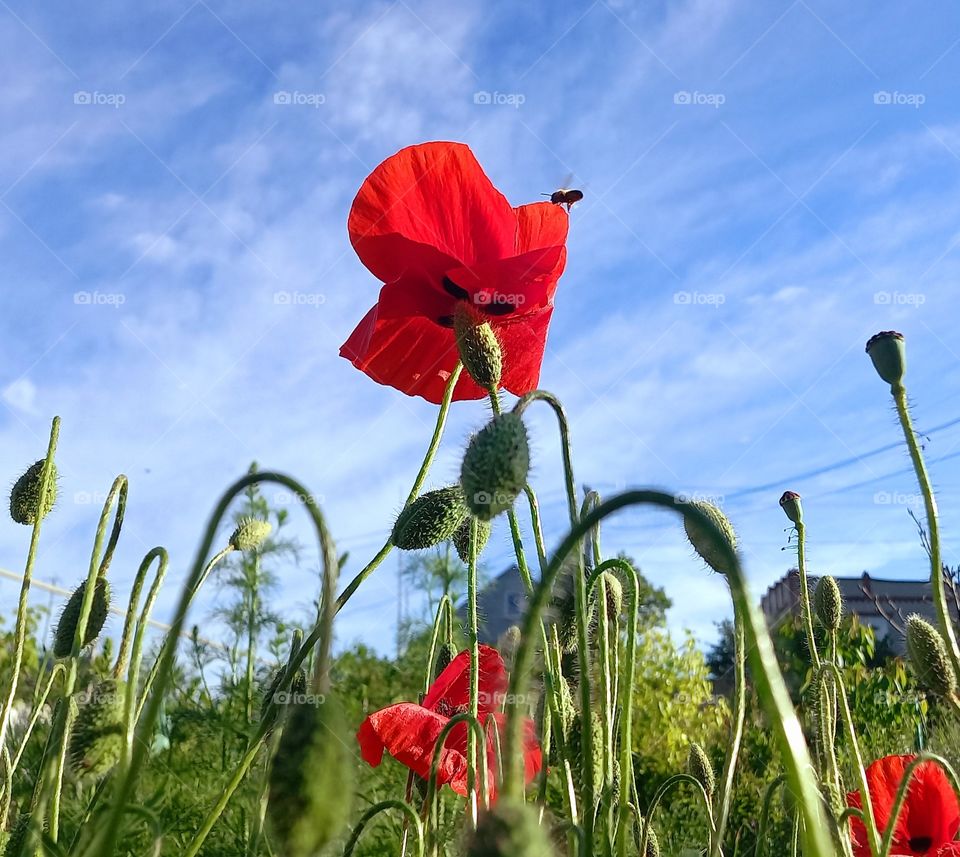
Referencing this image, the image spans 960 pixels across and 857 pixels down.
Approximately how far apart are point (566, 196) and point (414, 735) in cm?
109

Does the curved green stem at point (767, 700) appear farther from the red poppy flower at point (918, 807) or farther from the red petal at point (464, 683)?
the red poppy flower at point (918, 807)

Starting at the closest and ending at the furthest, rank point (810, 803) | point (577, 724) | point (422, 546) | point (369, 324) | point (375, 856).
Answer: point (810, 803) → point (422, 546) → point (577, 724) → point (369, 324) → point (375, 856)

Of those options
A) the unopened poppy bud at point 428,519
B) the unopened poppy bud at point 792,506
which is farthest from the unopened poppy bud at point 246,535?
the unopened poppy bud at point 792,506

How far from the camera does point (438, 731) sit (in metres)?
1.88

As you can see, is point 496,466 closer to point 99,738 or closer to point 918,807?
point 99,738

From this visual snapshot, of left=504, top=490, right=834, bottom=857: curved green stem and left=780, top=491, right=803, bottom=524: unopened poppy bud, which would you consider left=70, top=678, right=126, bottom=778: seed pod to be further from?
left=780, top=491, right=803, bottom=524: unopened poppy bud

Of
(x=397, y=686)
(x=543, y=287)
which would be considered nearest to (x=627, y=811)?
(x=543, y=287)

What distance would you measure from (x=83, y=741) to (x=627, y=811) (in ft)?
2.13

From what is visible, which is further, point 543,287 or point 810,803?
point 543,287

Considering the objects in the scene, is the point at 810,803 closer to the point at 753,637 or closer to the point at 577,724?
the point at 753,637

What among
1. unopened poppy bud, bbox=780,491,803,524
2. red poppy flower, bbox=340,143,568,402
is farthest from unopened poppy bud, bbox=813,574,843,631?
red poppy flower, bbox=340,143,568,402

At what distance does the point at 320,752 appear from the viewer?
0.73m

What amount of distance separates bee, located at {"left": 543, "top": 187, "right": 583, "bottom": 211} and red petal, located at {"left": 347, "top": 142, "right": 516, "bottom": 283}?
17 cm

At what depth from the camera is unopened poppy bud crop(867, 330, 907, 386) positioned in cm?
138
